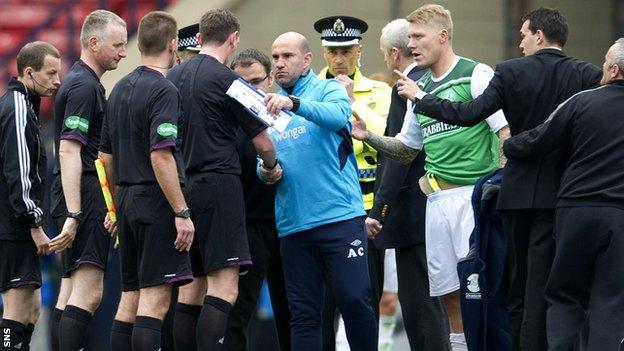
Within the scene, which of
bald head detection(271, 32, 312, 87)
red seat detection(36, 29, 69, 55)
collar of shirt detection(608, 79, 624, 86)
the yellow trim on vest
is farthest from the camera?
red seat detection(36, 29, 69, 55)

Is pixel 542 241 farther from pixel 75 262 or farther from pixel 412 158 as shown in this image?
pixel 75 262

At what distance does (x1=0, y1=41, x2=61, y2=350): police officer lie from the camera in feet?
24.6

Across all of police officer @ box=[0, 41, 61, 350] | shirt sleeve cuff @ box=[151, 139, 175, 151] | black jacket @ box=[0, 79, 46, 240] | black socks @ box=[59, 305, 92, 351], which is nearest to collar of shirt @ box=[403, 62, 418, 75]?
shirt sleeve cuff @ box=[151, 139, 175, 151]

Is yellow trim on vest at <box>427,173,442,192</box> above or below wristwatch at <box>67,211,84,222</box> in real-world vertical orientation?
above

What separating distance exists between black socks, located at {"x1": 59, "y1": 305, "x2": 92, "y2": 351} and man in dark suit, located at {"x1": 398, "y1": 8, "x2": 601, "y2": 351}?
2.27m

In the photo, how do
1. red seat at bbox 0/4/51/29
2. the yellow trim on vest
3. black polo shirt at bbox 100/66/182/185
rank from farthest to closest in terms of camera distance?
1. red seat at bbox 0/4/51/29
2. the yellow trim on vest
3. black polo shirt at bbox 100/66/182/185

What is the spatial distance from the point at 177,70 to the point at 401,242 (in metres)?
1.67

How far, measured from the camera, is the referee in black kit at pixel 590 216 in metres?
6.29

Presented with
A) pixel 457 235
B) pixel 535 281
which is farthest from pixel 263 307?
pixel 535 281

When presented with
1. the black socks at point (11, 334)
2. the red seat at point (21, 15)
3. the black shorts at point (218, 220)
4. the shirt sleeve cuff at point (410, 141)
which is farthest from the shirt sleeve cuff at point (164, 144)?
the red seat at point (21, 15)

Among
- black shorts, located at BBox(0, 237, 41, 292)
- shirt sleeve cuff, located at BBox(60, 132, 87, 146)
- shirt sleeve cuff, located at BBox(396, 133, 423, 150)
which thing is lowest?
black shorts, located at BBox(0, 237, 41, 292)

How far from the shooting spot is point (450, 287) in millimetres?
7125

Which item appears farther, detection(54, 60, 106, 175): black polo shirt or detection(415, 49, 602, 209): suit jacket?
detection(54, 60, 106, 175): black polo shirt

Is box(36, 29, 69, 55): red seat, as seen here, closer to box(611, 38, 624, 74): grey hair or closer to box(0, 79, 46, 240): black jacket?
box(0, 79, 46, 240): black jacket
